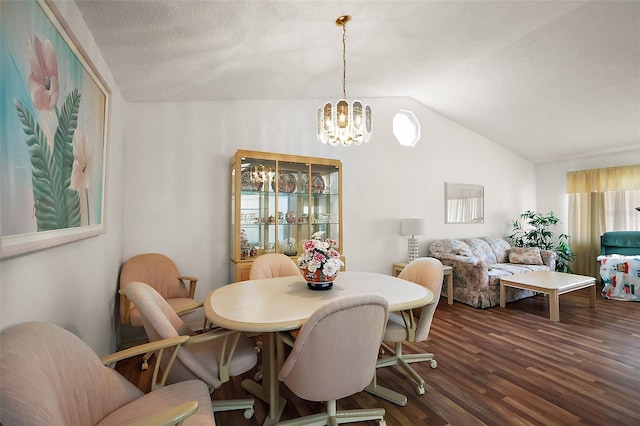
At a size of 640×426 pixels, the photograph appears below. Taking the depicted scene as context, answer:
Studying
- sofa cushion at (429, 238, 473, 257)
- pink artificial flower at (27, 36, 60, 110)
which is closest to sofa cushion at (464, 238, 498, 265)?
sofa cushion at (429, 238, 473, 257)

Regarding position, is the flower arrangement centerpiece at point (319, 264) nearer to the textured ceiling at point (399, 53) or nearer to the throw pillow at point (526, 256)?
the textured ceiling at point (399, 53)

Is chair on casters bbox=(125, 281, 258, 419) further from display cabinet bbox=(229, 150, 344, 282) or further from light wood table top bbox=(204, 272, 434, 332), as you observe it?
display cabinet bbox=(229, 150, 344, 282)

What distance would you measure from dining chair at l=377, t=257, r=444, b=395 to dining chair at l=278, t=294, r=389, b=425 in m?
0.60

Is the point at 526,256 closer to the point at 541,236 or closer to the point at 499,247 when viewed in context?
the point at 499,247

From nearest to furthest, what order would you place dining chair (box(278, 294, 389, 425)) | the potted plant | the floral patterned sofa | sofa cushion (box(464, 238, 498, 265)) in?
dining chair (box(278, 294, 389, 425)) < the floral patterned sofa < sofa cushion (box(464, 238, 498, 265)) < the potted plant

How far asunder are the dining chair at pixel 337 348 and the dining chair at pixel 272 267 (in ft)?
4.04

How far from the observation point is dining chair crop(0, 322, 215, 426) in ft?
2.64

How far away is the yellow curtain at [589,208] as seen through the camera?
16.3ft

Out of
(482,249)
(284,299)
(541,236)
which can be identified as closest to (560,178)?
(541,236)

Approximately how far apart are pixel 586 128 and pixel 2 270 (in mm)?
6137

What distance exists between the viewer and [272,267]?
270cm

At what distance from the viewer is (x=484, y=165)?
5.34m

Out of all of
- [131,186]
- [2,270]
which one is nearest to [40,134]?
[2,270]

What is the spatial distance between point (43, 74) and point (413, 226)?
392cm
